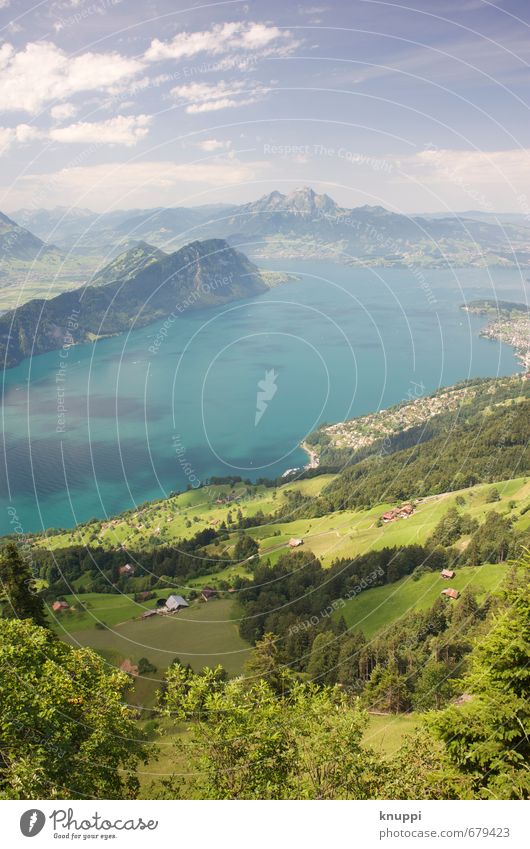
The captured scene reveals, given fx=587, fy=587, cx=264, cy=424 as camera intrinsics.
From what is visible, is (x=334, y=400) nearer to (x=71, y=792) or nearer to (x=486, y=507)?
(x=486, y=507)

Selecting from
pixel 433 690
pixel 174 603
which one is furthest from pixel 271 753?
pixel 174 603

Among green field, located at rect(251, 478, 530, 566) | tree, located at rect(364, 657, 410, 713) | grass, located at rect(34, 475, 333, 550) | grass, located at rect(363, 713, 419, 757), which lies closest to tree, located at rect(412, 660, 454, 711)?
tree, located at rect(364, 657, 410, 713)

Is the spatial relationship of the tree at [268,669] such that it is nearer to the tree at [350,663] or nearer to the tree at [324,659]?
the tree at [324,659]

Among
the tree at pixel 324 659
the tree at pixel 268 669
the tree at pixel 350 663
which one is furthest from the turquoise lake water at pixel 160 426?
the tree at pixel 268 669

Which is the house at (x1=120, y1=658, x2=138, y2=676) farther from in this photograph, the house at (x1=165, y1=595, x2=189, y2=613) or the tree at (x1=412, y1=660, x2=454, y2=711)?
the tree at (x1=412, y1=660, x2=454, y2=711)

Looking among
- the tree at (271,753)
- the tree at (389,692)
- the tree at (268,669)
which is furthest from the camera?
the tree at (389,692)

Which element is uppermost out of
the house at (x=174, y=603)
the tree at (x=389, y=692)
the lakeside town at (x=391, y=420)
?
the lakeside town at (x=391, y=420)
